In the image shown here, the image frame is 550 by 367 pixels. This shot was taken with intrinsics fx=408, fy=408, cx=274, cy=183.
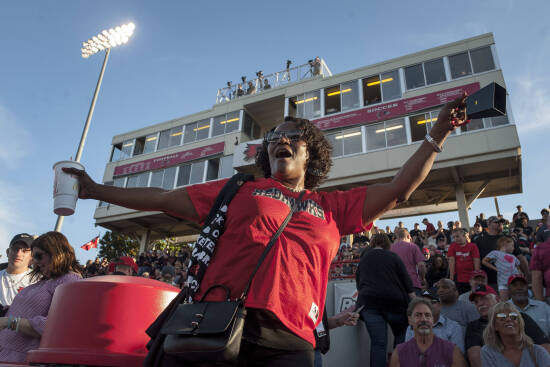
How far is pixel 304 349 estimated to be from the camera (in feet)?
5.09

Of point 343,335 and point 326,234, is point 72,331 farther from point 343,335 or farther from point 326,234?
point 343,335

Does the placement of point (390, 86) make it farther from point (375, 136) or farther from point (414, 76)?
point (375, 136)

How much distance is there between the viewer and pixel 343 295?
27.5 feet

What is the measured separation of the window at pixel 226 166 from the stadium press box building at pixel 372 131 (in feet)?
0.22

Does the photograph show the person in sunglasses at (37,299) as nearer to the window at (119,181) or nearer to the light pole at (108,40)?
the light pole at (108,40)

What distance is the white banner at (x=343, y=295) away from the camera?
26.7ft

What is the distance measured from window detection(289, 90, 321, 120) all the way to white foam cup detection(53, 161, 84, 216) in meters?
22.1

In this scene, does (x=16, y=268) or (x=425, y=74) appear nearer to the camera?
(x=16, y=268)

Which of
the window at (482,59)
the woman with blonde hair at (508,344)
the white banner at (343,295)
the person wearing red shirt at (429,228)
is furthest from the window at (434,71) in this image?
the woman with blonde hair at (508,344)

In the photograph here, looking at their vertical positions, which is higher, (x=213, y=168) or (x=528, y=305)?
(x=213, y=168)

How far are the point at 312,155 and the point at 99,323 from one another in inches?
56.2

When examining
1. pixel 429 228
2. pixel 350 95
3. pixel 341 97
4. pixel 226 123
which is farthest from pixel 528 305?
pixel 226 123

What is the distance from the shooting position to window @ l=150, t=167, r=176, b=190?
27.6 m

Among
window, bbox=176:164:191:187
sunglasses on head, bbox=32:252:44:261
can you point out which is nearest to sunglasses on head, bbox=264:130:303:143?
sunglasses on head, bbox=32:252:44:261
